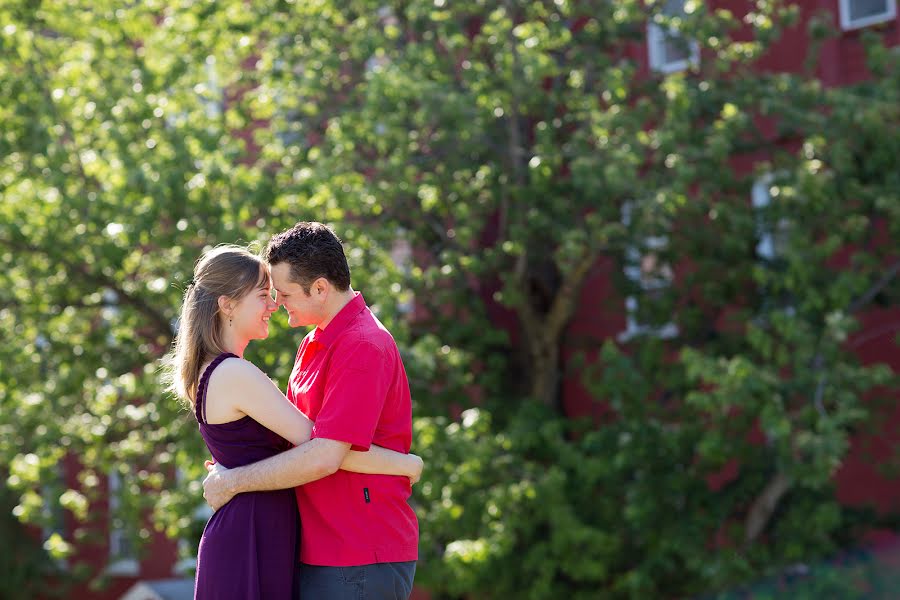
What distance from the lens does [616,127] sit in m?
12.3

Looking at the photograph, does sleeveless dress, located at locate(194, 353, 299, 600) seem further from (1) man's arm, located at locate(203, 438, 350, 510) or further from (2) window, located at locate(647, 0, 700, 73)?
(2) window, located at locate(647, 0, 700, 73)

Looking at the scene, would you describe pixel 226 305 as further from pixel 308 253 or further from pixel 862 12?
pixel 862 12

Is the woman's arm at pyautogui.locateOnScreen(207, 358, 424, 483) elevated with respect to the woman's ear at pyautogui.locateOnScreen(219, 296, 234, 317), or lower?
lower

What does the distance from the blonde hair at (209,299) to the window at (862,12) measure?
1169 cm

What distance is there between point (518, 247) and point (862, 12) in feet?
16.2

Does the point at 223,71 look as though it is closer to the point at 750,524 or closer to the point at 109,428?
the point at 109,428

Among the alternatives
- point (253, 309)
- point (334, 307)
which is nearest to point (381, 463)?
point (334, 307)

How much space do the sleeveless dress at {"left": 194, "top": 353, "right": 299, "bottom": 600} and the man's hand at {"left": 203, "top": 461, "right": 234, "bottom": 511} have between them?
32 mm

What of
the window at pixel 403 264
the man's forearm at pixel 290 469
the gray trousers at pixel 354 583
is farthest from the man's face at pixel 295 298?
the window at pixel 403 264

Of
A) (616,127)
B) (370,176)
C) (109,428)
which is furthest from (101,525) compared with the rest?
(616,127)

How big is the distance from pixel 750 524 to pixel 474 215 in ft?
13.2

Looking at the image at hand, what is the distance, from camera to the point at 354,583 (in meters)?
3.95

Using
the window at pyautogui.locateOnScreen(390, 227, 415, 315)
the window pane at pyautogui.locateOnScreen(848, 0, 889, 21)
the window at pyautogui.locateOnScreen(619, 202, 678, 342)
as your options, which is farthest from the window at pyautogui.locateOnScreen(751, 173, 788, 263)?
the window at pyautogui.locateOnScreen(390, 227, 415, 315)

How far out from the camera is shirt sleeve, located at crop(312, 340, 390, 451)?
12.7ft
